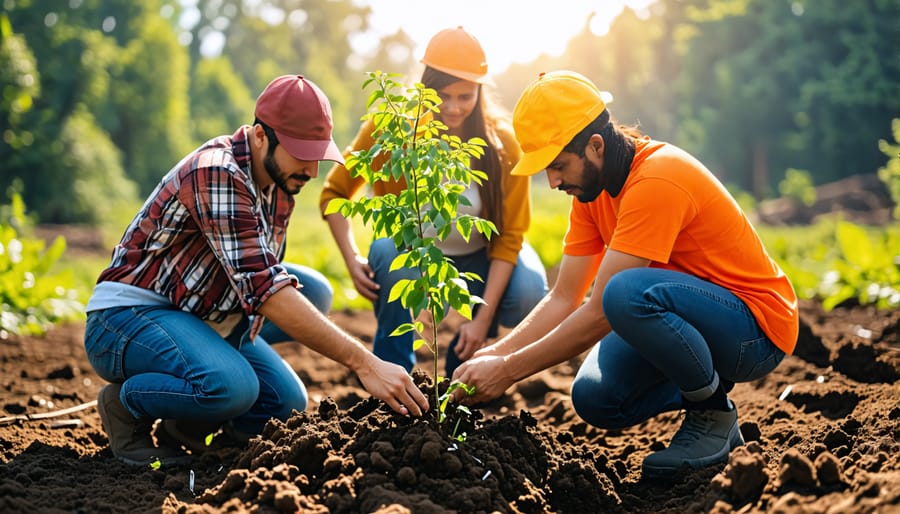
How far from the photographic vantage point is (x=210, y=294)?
Result: 3.31 meters

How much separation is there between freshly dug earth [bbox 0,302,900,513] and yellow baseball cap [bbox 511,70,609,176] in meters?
0.95

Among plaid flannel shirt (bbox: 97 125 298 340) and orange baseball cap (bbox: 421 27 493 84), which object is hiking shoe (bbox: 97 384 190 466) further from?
orange baseball cap (bbox: 421 27 493 84)

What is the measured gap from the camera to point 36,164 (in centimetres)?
1516

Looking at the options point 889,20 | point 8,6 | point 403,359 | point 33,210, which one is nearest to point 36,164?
point 33,210

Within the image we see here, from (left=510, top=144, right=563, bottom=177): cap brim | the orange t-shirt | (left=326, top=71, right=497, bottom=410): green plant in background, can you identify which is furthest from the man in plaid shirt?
the orange t-shirt

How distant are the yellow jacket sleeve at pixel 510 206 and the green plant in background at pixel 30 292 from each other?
3.64 meters

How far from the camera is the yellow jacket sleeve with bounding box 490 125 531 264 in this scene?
4.00 metres

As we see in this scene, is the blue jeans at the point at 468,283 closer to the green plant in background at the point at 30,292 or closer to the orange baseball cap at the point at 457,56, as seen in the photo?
the orange baseball cap at the point at 457,56

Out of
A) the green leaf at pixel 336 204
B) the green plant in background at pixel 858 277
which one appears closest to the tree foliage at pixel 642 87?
the green leaf at pixel 336 204

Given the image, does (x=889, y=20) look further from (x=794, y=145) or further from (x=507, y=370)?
(x=507, y=370)

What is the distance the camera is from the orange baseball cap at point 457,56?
149 inches

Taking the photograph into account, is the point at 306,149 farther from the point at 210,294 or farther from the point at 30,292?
the point at 30,292

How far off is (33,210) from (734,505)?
1543cm

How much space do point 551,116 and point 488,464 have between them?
3.91 feet
